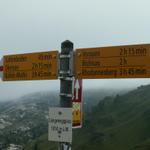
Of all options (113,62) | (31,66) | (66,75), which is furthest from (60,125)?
(31,66)

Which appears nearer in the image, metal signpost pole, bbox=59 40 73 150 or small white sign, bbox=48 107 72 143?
small white sign, bbox=48 107 72 143

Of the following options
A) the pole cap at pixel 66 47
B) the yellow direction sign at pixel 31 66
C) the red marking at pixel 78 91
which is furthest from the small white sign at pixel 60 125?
the pole cap at pixel 66 47

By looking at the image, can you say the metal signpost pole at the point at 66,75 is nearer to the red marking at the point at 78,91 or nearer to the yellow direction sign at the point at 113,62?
the yellow direction sign at the point at 113,62

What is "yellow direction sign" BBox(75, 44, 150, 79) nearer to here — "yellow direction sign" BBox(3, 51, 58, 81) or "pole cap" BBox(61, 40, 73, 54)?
"pole cap" BBox(61, 40, 73, 54)

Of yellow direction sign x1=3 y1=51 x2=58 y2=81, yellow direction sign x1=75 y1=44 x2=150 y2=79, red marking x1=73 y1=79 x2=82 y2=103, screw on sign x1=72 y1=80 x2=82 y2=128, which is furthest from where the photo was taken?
red marking x1=73 y1=79 x2=82 y2=103

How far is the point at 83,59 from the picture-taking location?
934 centimetres

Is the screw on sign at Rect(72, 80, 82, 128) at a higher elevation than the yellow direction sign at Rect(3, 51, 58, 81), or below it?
below

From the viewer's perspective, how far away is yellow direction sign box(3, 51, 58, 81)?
972 centimetres

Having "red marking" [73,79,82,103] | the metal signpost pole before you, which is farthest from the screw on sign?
the metal signpost pole

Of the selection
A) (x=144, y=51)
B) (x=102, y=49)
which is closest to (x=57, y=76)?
(x=102, y=49)

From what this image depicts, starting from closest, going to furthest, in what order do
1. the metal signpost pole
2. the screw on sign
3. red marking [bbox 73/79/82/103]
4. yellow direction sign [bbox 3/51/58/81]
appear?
1. the metal signpost pole
2. yellow direction sign [bbox 3/51/58/81]
3. the screw on sign
4. red marking [bbox 73/79/82/103]

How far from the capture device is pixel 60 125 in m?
9.12

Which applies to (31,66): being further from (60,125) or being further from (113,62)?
(113,62)

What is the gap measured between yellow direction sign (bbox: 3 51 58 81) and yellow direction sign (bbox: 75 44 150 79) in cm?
54
